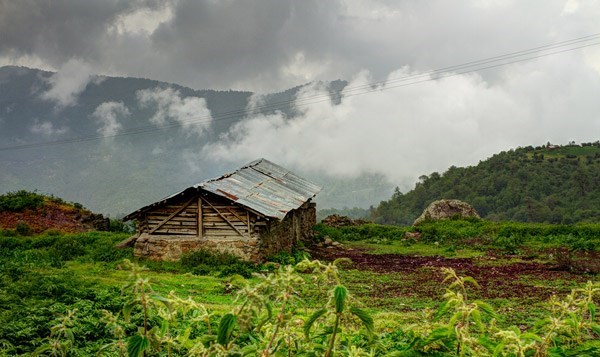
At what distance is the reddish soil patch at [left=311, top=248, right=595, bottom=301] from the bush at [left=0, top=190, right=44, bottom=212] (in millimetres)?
19479

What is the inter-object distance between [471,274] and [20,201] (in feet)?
93.7

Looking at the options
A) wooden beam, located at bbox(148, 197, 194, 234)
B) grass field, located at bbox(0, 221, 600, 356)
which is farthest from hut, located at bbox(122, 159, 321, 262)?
grass field, located at bbox(0, 221, 600, 356)

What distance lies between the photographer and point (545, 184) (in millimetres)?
74625

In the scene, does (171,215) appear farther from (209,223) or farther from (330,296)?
(330,296)

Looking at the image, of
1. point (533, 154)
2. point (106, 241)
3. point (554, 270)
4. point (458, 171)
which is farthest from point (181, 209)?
point (533, 154)

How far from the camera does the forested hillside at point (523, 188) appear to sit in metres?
66.9

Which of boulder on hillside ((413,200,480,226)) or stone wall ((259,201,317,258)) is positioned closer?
stone wall ((259,201,317,258))

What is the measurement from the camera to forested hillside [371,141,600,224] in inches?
2633

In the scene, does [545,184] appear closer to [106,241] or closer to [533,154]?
[533,154]

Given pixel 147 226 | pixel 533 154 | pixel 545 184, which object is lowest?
pixel 147 226

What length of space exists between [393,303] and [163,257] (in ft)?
37.1

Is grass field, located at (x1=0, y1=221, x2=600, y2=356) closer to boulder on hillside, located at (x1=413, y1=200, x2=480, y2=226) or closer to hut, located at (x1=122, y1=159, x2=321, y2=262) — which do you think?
hut, located at (x1=122, y1=159, x2=321, y2=262)

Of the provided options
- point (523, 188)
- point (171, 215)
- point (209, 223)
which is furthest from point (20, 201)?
point (523, 188)

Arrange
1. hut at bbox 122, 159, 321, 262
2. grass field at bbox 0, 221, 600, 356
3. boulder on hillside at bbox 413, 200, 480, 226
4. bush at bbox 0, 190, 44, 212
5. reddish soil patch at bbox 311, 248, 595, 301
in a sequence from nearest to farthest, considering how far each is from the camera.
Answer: grass field at bbox 0, 221, 600, 356 < reddish soil patch at bbox 311, 248, 595, 301 < hut at bbox 122, 159, 321, 262 < bush at bbox 0, 190, 44, 212 < boulder on hillside at bbox 413, 200, 480, 226
